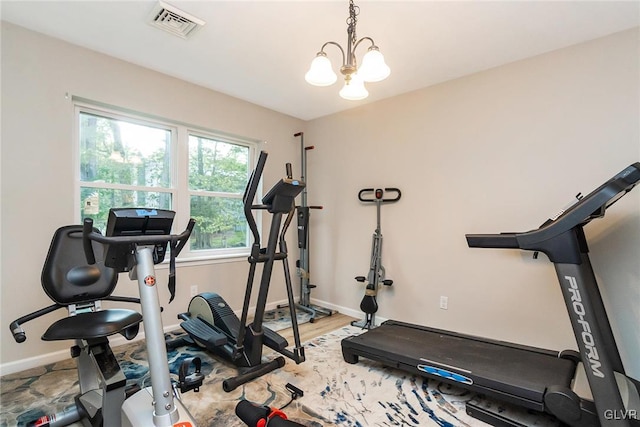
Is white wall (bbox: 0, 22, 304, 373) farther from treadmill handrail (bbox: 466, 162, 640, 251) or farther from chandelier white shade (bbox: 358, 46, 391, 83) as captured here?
treadmill handrail (bbox: 466, 162, 640, 251)

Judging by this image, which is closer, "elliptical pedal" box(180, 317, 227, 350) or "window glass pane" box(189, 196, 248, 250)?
"elliptical pedal" box(180, 317, 227, 350)

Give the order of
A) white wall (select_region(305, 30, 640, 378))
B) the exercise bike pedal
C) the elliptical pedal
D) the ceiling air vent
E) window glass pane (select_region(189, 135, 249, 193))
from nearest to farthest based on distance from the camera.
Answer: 1. the exercise bike pedal
2. the ceiling air vent
3. white wall (select_region(305, 30, 640, 378))
4. the elliptical pedal
5. window glass pane (select_region(189, 135, 249, 193))

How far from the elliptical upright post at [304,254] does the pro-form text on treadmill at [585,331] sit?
8.38 ft

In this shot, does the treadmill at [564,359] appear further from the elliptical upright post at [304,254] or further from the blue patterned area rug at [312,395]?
the elliptical upright post at [304,254]

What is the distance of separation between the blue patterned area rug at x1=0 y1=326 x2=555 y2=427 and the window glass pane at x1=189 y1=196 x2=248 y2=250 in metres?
1.34

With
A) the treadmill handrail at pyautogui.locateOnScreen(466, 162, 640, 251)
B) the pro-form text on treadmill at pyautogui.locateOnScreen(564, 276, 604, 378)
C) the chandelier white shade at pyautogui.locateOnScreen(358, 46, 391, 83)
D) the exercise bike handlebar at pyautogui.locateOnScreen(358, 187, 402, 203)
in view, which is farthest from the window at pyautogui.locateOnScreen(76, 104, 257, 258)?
the pro-form text on treadmill at pyautogui.locateOnScreen(564, 276, 604, 378)

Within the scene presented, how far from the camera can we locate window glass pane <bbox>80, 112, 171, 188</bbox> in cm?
279

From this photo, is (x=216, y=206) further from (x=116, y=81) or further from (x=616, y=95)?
(x=616, y=95)

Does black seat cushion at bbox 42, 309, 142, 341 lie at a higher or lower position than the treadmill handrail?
lower

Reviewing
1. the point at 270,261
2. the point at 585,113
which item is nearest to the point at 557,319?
the point at 585,113

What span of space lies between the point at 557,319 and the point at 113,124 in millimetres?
4226

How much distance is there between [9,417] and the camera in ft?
5.96

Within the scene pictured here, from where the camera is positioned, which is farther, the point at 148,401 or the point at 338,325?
the point at 338,325

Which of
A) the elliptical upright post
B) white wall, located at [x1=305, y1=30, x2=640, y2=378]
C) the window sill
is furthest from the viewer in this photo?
the elliptical upright post
